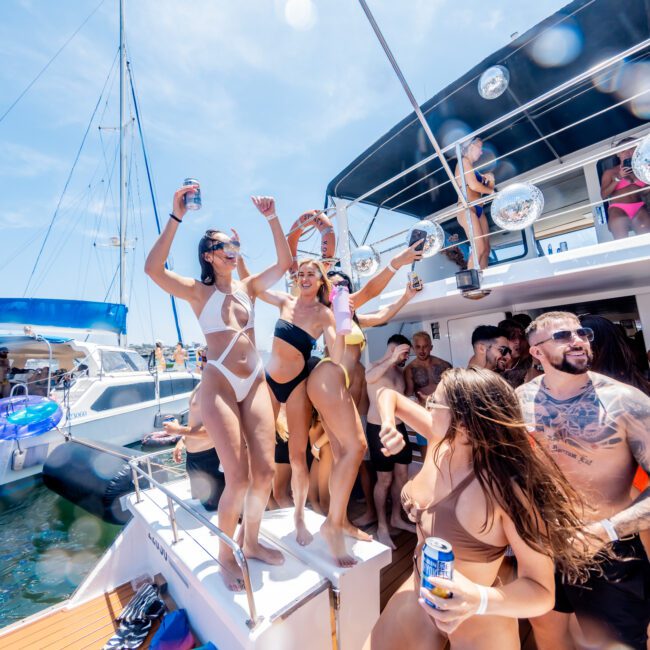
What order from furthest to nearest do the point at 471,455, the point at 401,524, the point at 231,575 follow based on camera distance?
the point at 401,524 < the point at 231,575 < the point at 471,455

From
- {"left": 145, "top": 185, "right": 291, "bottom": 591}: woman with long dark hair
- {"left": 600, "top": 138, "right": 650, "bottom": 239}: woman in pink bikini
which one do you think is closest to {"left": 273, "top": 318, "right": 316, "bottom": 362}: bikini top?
{"left": 145, "top": 185, "right": 291, "bottom": 591}: woman with long dark hair

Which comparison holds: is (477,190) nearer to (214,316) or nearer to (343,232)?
(343,232)

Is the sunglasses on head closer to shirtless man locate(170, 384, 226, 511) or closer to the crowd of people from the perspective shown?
the crowd of people

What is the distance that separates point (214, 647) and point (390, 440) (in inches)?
81.9

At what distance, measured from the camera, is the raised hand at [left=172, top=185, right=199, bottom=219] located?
205cm

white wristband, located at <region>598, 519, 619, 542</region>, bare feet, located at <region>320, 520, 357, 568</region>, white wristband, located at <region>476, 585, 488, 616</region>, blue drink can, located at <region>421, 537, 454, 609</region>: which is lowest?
bare feet, located at <region>320, 520, 357, 568</region>

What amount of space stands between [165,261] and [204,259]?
0.27 meters

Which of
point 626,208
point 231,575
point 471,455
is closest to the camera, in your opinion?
point 471,455

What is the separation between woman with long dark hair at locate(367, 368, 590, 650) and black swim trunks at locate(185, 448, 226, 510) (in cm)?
208

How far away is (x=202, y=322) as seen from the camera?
2.16 m

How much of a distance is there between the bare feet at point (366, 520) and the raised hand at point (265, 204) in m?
3.27

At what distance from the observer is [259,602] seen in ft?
6.14

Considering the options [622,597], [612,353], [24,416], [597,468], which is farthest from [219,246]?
[24,416]

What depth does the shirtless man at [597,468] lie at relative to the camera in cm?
153
